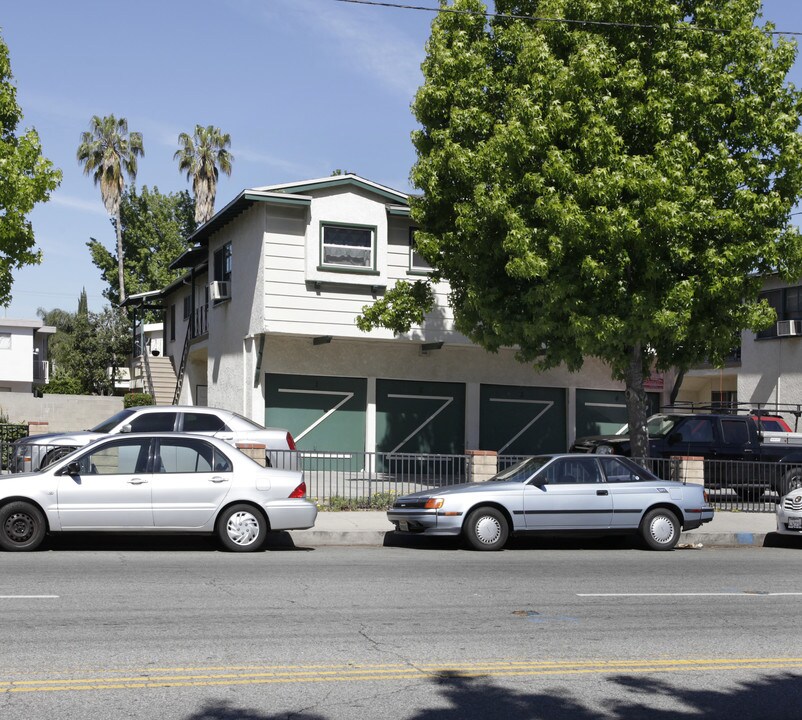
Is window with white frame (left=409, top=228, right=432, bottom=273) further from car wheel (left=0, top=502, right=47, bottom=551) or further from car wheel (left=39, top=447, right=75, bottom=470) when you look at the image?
car wheel (left=0, top=502, right=47, bottom=551)

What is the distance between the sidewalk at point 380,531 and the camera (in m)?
15.5

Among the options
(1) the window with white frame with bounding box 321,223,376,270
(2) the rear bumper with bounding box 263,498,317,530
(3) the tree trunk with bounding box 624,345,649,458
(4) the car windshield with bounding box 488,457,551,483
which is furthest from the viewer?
(1) the window with white frame with bounding box 321,223,376,270

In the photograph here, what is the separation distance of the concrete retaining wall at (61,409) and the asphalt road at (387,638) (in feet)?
92.2

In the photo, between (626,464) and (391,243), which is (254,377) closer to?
(391,243)

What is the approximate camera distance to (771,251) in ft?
61.9

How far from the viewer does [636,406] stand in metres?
20.8

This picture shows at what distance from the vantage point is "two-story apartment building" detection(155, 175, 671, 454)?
24812 millimetres

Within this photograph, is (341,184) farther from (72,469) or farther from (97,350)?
(97,350)

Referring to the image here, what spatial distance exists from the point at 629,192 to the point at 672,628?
36.5 ft

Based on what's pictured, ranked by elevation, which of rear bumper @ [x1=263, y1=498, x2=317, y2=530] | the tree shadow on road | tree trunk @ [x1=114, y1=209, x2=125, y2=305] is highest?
tree trunk @ [x1=114, y1=209, x2=125, y2=305]

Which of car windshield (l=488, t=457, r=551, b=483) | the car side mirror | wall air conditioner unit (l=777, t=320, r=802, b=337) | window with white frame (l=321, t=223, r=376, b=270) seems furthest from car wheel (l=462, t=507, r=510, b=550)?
wall air conditioner unit (l=777, t=320, r=802, b=337)

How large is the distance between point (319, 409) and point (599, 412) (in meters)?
8.68

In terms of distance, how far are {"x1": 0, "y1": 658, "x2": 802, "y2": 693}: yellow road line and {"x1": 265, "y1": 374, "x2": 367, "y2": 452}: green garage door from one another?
60.7ft

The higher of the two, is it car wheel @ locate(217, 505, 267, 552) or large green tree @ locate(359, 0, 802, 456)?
large green tree @ locate(359, 0, 802, 456)
